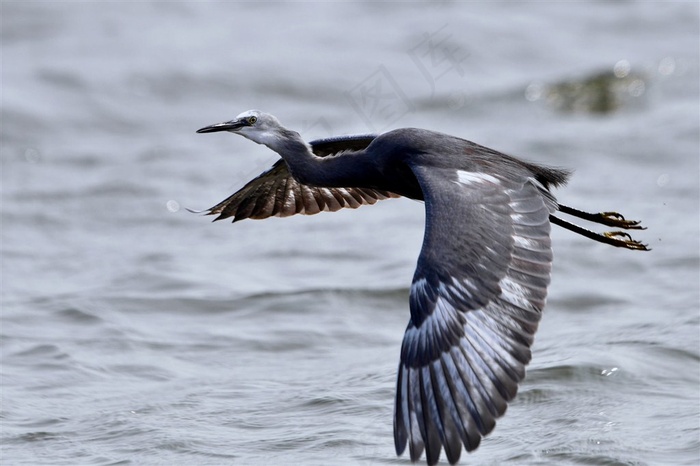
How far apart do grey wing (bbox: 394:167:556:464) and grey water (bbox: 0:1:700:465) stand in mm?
1610

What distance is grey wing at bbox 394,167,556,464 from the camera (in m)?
5.76

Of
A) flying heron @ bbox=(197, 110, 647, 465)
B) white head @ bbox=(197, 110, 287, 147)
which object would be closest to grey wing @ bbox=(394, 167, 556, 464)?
flying heron @ bbox=(197, 110, 647, 465)

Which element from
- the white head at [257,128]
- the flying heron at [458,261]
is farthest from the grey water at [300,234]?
the white head at [257,128]

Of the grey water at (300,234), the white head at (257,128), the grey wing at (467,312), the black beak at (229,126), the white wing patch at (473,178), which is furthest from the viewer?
the grey water at (300,234)

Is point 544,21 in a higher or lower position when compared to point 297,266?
higher

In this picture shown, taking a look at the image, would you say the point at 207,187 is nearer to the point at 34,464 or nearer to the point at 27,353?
the point at 27,353

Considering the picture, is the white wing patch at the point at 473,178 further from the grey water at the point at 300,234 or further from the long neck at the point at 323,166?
the grey water at the point at 300,234

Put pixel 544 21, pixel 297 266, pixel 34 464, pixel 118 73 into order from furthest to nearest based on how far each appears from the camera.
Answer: pixel 544 21 → pixel 118 73 → pixel 297 266 → pixel 34 464

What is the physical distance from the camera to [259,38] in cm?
1744

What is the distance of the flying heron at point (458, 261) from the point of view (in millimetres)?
5797

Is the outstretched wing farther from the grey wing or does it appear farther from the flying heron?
the grey wing

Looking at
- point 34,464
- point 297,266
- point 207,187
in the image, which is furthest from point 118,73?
point 34,464

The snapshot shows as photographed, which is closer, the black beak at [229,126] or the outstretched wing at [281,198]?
the black beak at [229,126]

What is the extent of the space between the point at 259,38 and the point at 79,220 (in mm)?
5690
